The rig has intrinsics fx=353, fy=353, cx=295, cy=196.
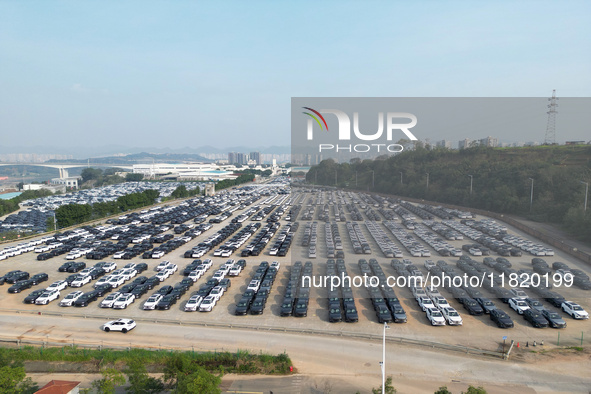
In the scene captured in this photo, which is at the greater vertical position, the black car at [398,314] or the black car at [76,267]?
the black car at [398,314]

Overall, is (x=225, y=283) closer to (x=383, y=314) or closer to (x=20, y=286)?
(x=383, y=314)

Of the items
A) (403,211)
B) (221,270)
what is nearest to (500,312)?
(221,270)

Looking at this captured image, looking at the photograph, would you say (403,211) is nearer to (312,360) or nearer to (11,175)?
(312,360)

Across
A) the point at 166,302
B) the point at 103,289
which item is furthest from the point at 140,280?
the point at 166,302

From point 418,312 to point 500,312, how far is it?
10.3 ft

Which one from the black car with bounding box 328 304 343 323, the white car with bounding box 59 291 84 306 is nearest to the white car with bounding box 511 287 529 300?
the black car with bounding box 328 304 343 323

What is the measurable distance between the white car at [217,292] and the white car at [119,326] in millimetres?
3853

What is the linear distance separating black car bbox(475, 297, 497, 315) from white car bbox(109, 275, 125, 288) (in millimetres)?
17564

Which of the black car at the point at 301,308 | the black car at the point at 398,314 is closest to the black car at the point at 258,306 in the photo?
the black car at the point at 301,308

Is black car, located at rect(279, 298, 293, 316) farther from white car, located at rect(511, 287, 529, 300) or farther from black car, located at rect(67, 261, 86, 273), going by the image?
black car, located at rect(67, 261, 86, 273)

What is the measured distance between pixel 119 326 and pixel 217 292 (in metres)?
4.53

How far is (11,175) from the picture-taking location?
189 m

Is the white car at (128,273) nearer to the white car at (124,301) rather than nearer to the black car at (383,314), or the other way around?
the white car at (124,301)

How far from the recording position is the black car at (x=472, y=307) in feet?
48.4
